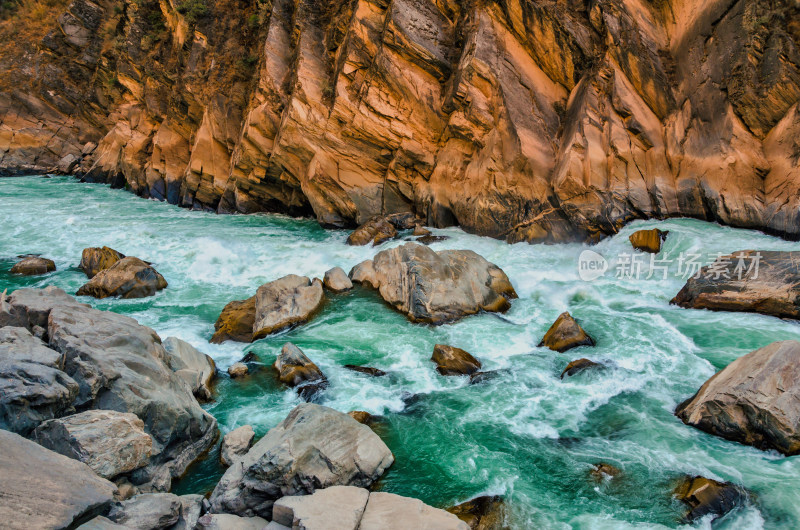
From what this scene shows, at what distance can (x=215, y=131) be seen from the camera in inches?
978

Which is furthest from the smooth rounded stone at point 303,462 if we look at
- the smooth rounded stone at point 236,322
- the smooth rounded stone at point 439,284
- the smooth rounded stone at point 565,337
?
the smooth rounded stone at point 439,284

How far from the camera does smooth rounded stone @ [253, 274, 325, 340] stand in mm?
11531

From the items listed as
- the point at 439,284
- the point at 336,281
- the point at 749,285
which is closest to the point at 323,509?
Result: the point at 439,284

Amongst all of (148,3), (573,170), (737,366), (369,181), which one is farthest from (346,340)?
(148,3)

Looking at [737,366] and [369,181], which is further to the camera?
[369,181]

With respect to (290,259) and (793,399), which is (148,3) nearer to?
(290,259)

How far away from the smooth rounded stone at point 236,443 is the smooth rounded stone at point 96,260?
9.80 m

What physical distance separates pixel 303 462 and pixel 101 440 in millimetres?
2346

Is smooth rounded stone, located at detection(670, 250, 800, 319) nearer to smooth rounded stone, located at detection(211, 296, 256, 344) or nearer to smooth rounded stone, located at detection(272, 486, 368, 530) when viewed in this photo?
smooth rounded stone, located at detection(272, 486, 368, 530)

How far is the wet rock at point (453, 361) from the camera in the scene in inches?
373

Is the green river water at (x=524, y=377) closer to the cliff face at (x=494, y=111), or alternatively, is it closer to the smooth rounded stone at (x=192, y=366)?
the smooth rounded stone at (x=192, y=366)

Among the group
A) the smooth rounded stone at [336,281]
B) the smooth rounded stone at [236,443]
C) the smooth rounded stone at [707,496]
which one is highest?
the smooth rounded stone at [336,281]

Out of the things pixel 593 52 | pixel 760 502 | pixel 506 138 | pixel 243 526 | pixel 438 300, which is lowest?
pixel 243 526

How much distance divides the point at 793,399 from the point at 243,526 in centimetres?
735
